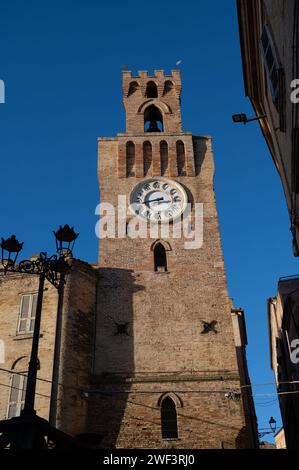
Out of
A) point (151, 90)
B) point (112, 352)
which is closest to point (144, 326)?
point (112, 352)

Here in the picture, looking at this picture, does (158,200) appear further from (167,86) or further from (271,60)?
(271,60)

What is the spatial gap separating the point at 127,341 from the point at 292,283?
25.1 ft

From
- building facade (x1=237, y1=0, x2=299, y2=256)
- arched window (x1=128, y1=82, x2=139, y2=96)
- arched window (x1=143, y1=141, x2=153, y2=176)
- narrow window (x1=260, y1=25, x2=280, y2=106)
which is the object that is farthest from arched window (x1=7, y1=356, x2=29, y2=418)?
arched window (x1=128, y1=82, x2=139, y2=96)

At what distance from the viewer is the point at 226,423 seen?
17266mm

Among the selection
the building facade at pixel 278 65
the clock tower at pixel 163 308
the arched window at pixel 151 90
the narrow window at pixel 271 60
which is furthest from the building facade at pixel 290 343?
the arched window at pixel 151 90

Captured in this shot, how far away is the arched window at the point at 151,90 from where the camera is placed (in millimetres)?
28234

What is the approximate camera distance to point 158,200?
23.2 m

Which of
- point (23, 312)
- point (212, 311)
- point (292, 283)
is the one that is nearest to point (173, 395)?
point (212, 311)

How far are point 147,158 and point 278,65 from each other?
1426 centimetres

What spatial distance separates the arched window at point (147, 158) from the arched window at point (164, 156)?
0.55 metres

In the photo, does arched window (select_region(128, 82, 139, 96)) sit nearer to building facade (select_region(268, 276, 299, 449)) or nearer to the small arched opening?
the small arched opening

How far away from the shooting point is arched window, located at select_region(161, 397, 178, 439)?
57.1 feet

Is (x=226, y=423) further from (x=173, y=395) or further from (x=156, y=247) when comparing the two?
(x=156, y=247)

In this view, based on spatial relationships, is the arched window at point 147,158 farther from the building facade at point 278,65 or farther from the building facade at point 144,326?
the building facade at point 278,65
